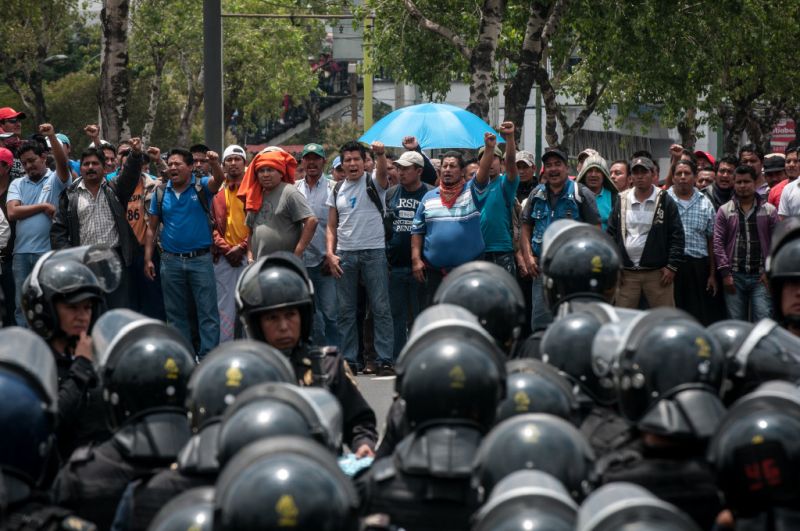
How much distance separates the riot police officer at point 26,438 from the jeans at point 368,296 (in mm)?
6625

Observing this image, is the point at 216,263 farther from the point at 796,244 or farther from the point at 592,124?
the point at 592,124

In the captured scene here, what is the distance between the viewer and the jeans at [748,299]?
1095 centimetres

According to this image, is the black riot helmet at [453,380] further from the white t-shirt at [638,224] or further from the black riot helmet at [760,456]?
the white t-shirt at [638,224]

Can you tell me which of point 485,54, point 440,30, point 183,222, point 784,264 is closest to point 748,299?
point 183,222

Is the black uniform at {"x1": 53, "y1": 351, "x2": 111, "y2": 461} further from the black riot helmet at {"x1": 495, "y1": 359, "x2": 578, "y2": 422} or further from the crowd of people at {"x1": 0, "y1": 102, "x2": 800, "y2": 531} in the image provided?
the black riot helmet at {"x1": 495, "y1": 359, "x2": 578, "y2": 422}

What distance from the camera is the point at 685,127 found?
3098 cm

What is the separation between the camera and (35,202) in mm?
11172

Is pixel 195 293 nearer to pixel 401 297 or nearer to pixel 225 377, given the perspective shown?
pixel 401 297

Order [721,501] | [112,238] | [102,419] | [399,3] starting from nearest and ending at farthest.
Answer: [721,501] → [102,419] → [112,238] → [399,3]

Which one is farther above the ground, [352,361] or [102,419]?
[102,419]

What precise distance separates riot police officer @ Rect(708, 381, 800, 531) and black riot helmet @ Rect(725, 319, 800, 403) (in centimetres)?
76

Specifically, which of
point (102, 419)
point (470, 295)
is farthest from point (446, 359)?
point (102, 419)

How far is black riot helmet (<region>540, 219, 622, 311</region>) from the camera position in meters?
6.31

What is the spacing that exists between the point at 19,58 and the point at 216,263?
24341 mm
